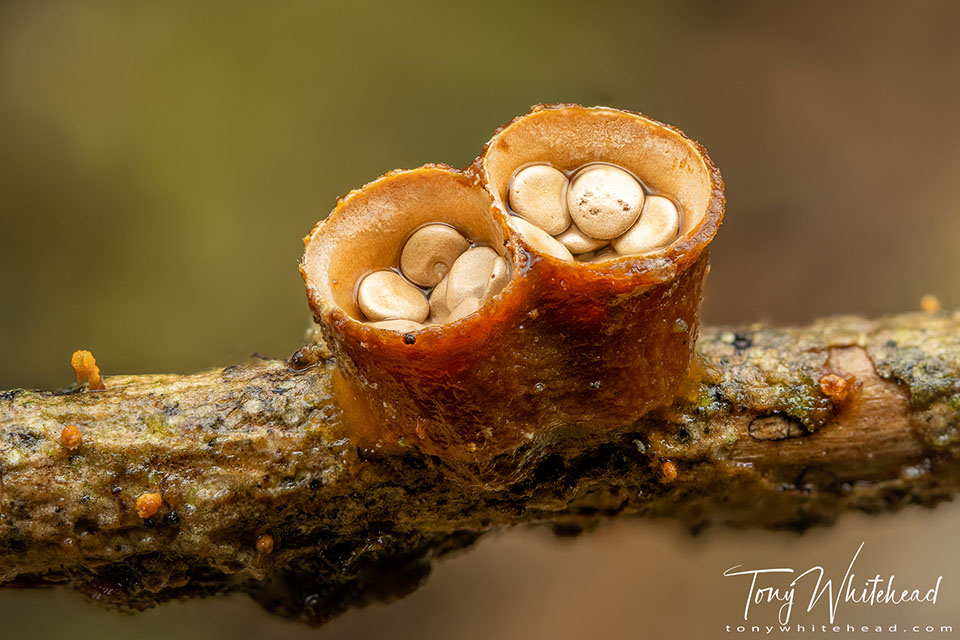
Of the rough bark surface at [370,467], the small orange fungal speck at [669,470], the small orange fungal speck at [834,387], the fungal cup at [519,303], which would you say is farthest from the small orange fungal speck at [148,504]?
the small orange fungal speck at [834,387]

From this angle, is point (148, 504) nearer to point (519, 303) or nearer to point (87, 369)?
point (87, 369)

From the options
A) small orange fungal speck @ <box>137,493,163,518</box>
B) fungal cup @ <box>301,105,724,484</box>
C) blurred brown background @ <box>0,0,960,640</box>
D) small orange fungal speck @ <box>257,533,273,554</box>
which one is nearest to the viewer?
fungal cup @ <box>301,105,724,484</box>

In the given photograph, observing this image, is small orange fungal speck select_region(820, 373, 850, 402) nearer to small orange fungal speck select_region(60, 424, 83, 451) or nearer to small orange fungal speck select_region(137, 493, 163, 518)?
small orange fungal speck select_region(137, 493, 163, 518)

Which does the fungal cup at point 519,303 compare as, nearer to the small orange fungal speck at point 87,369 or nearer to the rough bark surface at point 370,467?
the rough bark surface at point 370,467

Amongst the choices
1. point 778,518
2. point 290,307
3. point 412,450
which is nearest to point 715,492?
point 778,518

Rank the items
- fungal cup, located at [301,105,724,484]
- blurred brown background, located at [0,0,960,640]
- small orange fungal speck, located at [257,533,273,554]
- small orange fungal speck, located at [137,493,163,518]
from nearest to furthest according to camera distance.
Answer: fungal cup, located at [301,105,724,484], small orange fungal speck, located at [137,493,163,518], small orange fungal speck, located at [257,533,273,554], blurred brown background, located at [0,0,960,640]

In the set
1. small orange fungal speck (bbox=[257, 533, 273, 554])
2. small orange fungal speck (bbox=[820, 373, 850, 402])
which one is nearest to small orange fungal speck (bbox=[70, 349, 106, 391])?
small orange fungal speck (bbox=[257, 533, 273, 554])

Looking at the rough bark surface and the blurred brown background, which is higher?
the blurred brown background

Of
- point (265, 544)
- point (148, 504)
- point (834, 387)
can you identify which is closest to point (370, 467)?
point (265, 544)
